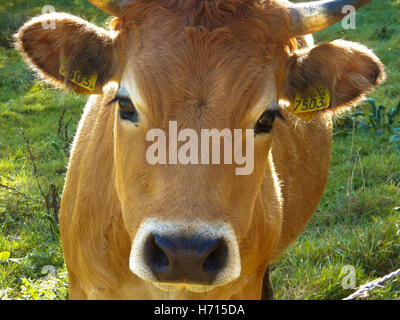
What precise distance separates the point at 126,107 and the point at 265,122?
0.68 m

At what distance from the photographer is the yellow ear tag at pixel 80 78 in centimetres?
310

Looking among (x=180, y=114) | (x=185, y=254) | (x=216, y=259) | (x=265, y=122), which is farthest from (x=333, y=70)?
(x=185, y=254)

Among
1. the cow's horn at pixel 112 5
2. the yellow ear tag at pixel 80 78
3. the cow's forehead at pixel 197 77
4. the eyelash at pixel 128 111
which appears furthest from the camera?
→ the yellow ear tag at pixel 80 78

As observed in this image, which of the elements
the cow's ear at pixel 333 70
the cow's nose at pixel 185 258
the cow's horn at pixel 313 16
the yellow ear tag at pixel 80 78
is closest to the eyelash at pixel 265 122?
the cow's ear at pixel 333 70

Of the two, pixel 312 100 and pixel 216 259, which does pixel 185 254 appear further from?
pixel 312 100

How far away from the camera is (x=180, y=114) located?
8.38 feet

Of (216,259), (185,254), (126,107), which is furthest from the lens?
(126,107)

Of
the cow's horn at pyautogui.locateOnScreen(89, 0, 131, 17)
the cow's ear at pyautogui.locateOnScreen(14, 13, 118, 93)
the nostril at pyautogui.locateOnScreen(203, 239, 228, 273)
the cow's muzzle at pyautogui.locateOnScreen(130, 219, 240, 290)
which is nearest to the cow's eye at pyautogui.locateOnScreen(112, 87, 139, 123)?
the cow's ear at pyautogui.locateOnScreen(14, 13, 118, 93)

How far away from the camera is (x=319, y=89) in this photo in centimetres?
323

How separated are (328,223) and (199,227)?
3607mm

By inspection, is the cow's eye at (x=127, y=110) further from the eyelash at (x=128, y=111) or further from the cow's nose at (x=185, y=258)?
the cow's nose at (x=185, y=258)

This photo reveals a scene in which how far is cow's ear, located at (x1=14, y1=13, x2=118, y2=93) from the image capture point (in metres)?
3.01
